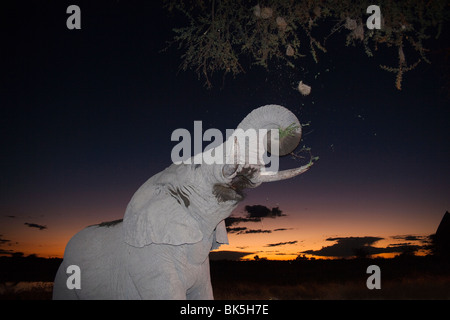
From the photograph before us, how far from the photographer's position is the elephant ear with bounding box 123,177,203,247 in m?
3.54

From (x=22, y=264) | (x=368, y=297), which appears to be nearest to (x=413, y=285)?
(x=368, y=297)

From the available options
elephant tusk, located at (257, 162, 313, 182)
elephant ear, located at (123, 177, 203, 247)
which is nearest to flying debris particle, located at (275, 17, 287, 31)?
elephant tusk, located at (257, 162, 313, 182)

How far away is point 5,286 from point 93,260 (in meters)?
13.1

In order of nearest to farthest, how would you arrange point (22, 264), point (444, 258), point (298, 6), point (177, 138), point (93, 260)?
1. point (93, 260)
2. point (177, 138)
3. point (298, 6)
4. point (444, 258)
5. point (22, 264)

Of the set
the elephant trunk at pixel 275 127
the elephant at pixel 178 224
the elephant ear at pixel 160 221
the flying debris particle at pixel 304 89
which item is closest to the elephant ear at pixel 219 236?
the elephant at pixel 178 224

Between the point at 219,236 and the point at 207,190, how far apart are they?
30.1 inches

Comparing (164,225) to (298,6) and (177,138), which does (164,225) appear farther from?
(298,6)

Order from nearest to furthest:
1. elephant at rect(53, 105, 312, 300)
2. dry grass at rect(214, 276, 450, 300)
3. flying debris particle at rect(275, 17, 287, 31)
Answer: elephant at rect(53, 105, 312, 300), flying debris particle at rect(275, 17, 287, 31), dry grass at rect(214, 276, 450, 300)

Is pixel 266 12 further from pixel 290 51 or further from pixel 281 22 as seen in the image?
pixel 290 51

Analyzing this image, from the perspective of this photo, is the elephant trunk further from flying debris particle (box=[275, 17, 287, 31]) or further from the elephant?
flying debris particle (box=[275, 17, 287, 31])

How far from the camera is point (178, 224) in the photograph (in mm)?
3572

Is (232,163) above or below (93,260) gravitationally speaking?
above

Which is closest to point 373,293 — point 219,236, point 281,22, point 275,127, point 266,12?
point 219,236

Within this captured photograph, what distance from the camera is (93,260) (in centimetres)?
420
